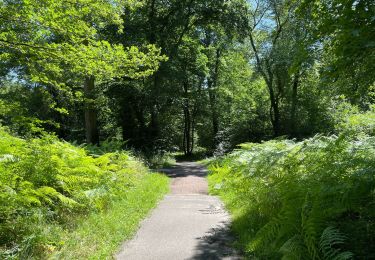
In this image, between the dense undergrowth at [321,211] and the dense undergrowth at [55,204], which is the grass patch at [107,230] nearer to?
the dense undergrowth at [55,204]

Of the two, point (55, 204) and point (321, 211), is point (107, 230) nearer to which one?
point (55, 204)

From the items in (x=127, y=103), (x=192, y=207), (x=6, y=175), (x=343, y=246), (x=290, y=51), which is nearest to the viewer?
(x=343, y=246)

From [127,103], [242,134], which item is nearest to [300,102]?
[242,134]

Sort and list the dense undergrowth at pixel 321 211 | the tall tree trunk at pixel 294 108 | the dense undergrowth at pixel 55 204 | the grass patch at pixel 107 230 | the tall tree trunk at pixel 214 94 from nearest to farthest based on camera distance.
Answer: the dense undergrowth at pixel 321 211 < the grass patch at pixel 107 230 < the dense undergrowth at pixel 55 204 < the tall tree trunk at pixel 294 108 < the tall tree trunk at pixel 214 94

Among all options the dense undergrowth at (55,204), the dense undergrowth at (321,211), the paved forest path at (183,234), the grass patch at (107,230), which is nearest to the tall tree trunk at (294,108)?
the paved forest path at (183,234)

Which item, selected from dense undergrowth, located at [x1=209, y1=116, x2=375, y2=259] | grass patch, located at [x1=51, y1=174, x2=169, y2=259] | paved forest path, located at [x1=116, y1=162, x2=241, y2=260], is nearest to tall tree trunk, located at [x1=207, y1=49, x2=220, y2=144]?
paved forest path, located at [x1=116, y1=162, x2=241, y2=260]

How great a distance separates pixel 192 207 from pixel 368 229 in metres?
5.65

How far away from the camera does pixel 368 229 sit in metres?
3.74

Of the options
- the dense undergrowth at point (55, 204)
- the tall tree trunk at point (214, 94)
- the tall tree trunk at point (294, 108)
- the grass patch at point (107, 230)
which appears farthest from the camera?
the tall tree trunk at point (214, 94)

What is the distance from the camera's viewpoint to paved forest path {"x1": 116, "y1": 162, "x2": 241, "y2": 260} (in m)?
5.62

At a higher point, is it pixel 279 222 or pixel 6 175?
pixel 6 175

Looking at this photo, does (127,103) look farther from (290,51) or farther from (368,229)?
(368,229)

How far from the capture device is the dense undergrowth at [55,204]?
5539mm

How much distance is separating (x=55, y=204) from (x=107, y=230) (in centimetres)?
138
